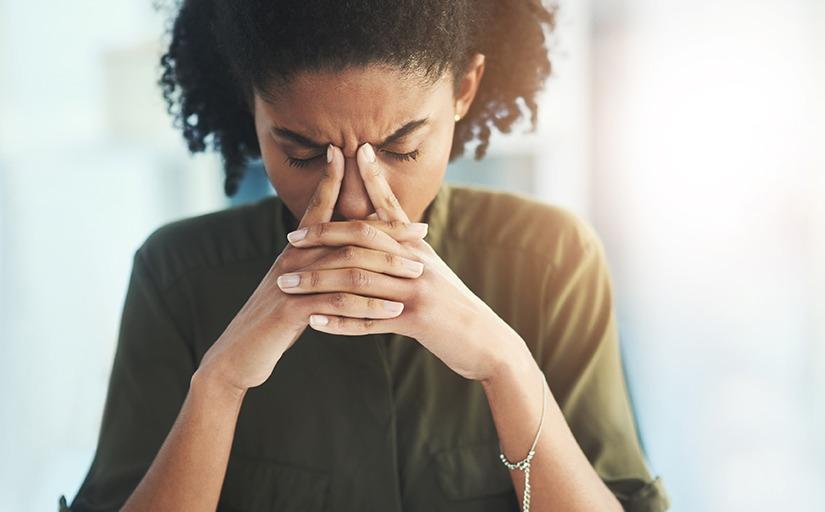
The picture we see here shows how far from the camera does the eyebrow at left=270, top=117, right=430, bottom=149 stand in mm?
909

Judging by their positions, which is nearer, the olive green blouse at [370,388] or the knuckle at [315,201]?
the knuckle at [315,201]

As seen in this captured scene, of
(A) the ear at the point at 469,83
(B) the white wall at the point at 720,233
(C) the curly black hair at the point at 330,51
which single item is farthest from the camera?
(B) the white wall at the point at 720,233

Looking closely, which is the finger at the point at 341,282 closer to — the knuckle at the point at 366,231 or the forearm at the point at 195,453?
the knuckle at the point at 366,231

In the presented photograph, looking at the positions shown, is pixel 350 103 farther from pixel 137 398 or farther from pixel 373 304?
pixel 137 398

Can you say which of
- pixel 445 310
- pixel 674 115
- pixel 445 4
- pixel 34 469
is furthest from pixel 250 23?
pixel 34 469

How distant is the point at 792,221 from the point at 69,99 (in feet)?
5.05

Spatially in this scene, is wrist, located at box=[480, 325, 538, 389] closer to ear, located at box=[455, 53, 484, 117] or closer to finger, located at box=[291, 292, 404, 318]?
finger, located at box=[291, 292, 404, 318]

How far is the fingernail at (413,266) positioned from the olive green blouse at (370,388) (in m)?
0.24

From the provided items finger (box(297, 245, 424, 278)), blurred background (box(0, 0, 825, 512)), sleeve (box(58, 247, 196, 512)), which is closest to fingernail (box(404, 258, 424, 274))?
finger (box(297, 245, 424, 278))

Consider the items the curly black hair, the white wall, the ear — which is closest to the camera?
the curly black hair

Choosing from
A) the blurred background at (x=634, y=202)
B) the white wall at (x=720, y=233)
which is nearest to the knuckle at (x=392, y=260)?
the blurred background at (x=634, y=202)

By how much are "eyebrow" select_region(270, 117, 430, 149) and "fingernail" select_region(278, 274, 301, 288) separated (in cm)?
16

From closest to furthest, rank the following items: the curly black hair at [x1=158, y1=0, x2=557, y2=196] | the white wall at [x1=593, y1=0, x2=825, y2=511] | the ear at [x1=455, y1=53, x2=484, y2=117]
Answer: the curly black hair at [x1=158, y1=0, x2=557, y2=196] < the ear at [x1=455, y1=53, x2=484, y2=117] < the white wall at [x1=593, y1=0, x2=825, y2=511]

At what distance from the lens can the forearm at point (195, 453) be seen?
0.96m
